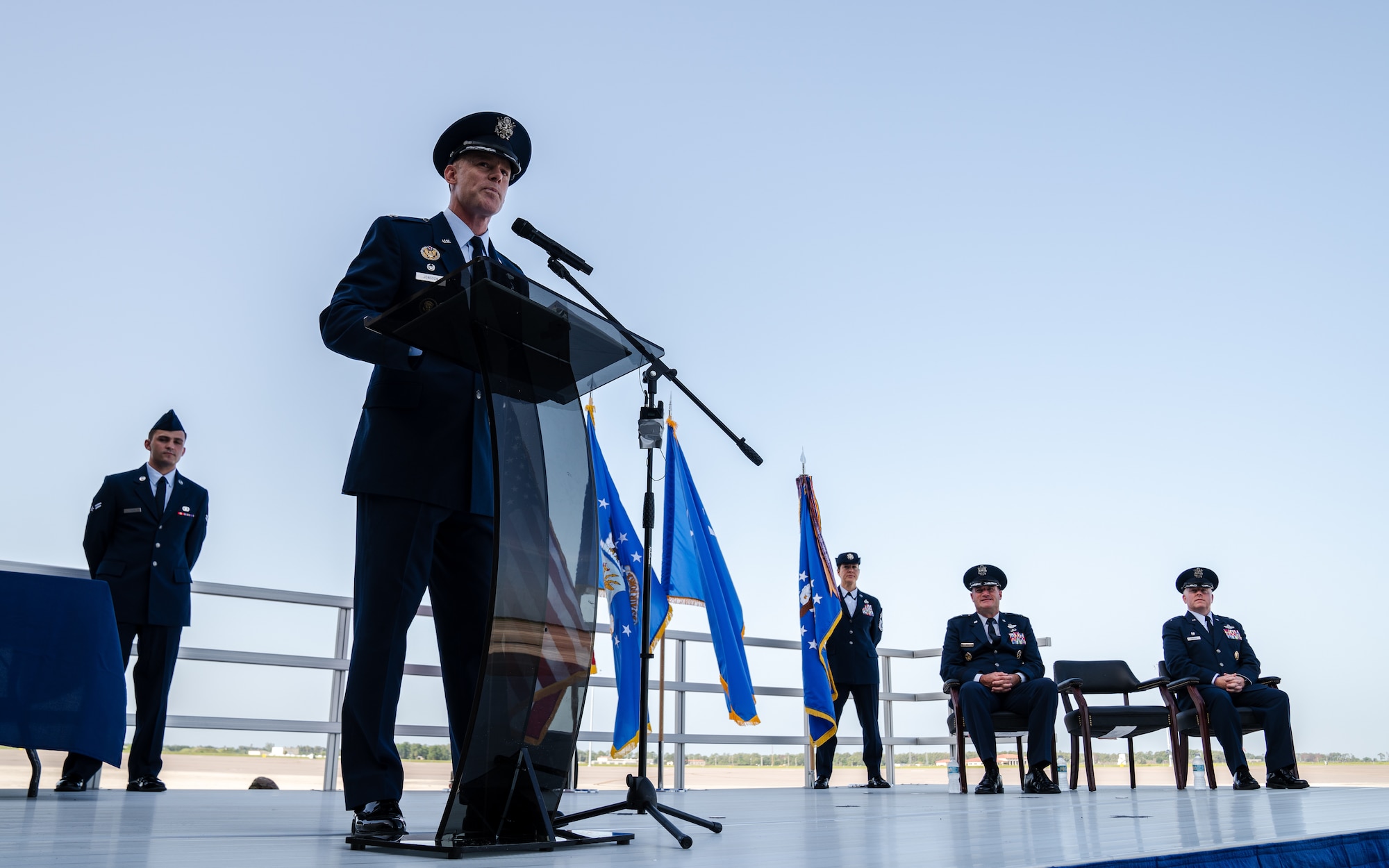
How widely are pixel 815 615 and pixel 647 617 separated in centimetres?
495

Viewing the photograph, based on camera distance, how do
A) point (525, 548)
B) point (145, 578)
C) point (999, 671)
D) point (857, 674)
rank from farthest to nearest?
point (857, 674) < point (999, 671) < point (145, 578) < point (525, 548)

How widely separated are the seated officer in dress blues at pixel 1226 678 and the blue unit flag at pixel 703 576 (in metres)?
2.49

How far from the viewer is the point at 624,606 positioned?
19.2 ft

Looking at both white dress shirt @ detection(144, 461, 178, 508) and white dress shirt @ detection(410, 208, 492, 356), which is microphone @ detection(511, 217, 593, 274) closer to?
white dress shirt @ detection(410, 208, 492, 356)

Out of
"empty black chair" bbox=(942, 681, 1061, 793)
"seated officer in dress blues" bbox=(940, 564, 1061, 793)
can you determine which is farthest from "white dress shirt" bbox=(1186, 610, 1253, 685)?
"empty black chair" bbox=(942, 681, 1061, 793)

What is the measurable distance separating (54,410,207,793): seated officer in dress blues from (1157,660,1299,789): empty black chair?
490cm

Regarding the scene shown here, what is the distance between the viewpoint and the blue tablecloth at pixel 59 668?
2930mm

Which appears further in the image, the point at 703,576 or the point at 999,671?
the point at 703,576

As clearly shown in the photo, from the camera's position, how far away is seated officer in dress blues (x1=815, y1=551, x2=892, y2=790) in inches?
261

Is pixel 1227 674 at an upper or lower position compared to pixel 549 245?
lower

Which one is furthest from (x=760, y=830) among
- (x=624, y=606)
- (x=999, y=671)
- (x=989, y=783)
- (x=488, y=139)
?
(x=624, y=606)

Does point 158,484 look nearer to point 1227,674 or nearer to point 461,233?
point 461,233

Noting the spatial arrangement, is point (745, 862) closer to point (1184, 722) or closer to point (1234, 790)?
point (1234, 790)

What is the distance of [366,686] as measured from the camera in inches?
68.8
